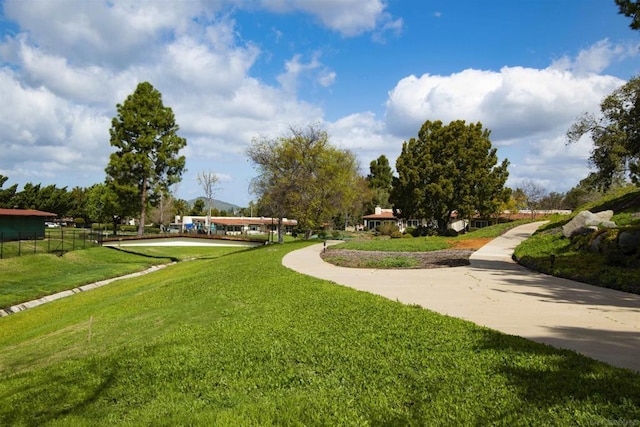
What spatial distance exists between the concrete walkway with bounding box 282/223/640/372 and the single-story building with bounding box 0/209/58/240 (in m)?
35.9

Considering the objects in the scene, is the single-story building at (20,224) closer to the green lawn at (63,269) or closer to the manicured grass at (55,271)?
the green lawn at (63,269)

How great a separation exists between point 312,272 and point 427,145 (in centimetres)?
2962

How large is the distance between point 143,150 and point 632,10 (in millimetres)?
49322

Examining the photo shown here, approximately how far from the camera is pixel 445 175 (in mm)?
39094

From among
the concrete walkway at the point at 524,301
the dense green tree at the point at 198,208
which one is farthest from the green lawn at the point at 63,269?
the dense green tree at the point at 198,208

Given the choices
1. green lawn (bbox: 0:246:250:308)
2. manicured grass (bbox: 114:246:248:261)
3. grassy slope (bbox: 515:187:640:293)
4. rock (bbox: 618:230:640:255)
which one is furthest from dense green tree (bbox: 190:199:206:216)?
rock (bbox: 618:230:640:255)

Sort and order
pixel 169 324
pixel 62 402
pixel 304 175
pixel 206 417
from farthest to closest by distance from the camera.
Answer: pixel 304 175 → pixel 169 324 → pixel 62 402 → pixel 206 417

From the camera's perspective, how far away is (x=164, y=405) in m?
4.78

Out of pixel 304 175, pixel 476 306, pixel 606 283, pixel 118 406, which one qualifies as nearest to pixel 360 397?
pixel 118 406

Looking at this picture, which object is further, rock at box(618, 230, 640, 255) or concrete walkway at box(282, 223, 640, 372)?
rock at box(618, 230, 640, 255)

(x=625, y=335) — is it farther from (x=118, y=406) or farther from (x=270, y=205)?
(x=270, y=205)

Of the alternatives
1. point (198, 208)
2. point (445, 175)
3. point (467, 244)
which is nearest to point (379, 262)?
point (467, 244)

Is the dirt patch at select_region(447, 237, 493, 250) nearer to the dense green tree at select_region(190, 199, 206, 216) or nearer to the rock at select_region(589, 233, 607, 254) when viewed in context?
the rock at select_region(589, 233, 607, 254)

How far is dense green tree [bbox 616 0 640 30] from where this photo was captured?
11.3 metres
